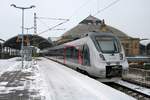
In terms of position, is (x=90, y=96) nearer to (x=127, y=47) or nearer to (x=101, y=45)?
(x=101, y=45)

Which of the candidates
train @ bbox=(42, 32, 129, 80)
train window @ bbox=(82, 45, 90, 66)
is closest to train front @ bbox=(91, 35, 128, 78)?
train @ bbox=(42, 32, 129, 80)

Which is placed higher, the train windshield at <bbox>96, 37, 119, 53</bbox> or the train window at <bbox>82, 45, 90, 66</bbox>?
the train windshield at <bbox>96, 37, 119, 53</bbox>

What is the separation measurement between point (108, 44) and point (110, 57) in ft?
3.79

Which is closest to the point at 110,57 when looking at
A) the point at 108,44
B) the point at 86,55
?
the point at 108,44

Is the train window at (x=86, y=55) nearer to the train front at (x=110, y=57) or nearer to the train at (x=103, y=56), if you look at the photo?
the train at (x=103, y=56)

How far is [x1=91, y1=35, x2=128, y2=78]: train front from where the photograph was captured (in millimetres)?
17047

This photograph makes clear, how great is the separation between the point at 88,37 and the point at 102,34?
0.92 m

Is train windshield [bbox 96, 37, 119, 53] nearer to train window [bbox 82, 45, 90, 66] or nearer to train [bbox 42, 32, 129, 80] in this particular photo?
train [bbox 42, 32, 129, 80]

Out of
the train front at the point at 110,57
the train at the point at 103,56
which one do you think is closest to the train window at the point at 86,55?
the train at the point at 103,56

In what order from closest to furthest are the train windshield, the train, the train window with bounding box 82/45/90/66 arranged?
the train < the train windshield < the train window with bounding box 82/45/90/66

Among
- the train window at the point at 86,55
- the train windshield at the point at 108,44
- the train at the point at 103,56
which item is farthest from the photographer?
the train window at the point at 86,55

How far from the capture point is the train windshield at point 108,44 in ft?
58.4

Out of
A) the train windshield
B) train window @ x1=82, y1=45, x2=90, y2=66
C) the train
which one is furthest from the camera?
train window @ x1=82, y1=45, x2=90, y2=66

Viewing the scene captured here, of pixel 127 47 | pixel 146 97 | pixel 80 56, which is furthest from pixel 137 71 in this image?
pixel 127 47
